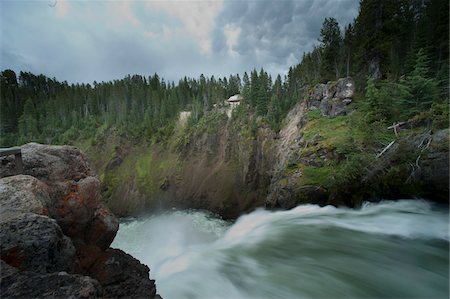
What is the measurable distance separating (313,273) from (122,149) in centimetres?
5791

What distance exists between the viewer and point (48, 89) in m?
110

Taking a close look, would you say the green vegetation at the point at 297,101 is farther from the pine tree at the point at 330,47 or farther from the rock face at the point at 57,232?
the rock face at the point at 57,232

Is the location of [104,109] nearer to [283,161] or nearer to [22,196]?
[283,161]

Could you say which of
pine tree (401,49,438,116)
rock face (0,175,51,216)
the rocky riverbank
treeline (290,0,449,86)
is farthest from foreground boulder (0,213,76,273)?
treeline (290,0,449,86)

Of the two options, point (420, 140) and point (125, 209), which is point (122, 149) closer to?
point (125, 209)

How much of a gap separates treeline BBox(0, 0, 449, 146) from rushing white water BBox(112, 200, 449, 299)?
320 inches

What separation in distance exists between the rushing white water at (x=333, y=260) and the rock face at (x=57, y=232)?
253 cm

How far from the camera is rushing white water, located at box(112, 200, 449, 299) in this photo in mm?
8023

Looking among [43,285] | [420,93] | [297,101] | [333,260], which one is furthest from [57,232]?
[297,101]

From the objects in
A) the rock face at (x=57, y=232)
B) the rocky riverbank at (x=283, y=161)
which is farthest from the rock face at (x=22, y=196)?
the rocky riverbank at (x=283, y=161)

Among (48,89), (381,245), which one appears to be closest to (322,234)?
(381,245)

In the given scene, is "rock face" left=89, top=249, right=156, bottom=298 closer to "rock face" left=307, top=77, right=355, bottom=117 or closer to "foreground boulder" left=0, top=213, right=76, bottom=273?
"foreground boulder" left=0, top=213, right=76, bottom=273

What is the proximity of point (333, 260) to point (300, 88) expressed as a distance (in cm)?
4822

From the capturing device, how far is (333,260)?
32.5 ft
